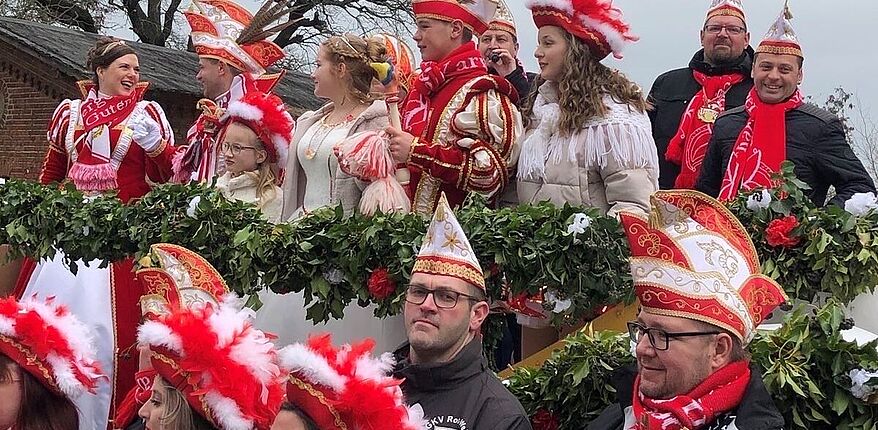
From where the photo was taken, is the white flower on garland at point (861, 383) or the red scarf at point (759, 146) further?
the red scarf at point (759, 146)

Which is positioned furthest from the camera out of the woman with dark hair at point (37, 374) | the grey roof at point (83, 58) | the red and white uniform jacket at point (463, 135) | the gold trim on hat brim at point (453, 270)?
the grey roof at point (83, 58)

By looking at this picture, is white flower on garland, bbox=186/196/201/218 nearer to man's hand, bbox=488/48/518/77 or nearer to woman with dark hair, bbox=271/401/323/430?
man's hand, bbox=488/48/518/77

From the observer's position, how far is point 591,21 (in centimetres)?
501

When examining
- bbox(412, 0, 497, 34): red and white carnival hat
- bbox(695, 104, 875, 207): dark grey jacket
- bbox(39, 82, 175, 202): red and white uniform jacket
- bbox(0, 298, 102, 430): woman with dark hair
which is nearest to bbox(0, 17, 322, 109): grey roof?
bbox(39, 82, 175, 202): red and white uniform jacket

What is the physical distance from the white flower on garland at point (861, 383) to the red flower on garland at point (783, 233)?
0.80 m

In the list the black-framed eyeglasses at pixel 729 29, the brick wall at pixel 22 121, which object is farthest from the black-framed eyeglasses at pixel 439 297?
the brick wall at pixel 22 121

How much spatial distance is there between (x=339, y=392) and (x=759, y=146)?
2.88m

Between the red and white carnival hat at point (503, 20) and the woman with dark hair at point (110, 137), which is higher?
the red and white carnival hat at point (503, 20)

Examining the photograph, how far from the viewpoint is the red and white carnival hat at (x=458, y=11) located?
5484 mm

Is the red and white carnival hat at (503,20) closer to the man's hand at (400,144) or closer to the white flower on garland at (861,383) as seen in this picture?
the man's hand at (400,144)

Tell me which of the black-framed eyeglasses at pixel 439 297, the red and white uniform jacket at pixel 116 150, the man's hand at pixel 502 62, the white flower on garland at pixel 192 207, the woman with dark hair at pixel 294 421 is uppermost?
the man's hand at pixel 502 62

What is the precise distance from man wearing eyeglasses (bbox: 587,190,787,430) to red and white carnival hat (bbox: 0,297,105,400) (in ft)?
6.20

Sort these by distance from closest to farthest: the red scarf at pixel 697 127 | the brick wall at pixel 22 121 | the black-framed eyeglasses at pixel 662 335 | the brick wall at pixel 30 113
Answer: the black-framed eyeglasses at pixel 662 335 → the red scarf at pixel 697 127 → the brick wall at pixel 30 113 → the brick wall at pixel 22 121

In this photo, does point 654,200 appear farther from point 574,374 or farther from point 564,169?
point 564,169
